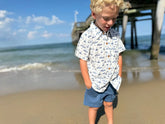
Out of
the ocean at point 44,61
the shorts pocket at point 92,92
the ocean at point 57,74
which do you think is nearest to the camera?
the shorts pocket at point 92,92

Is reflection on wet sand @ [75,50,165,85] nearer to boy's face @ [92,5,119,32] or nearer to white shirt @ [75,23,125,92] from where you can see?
white shirt @ [75,23,125,92]

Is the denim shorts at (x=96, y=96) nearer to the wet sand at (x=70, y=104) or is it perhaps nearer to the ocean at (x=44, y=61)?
the wet sand at (x=70, y=104)

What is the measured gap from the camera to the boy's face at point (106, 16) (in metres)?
1.33

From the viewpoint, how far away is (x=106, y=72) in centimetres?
159

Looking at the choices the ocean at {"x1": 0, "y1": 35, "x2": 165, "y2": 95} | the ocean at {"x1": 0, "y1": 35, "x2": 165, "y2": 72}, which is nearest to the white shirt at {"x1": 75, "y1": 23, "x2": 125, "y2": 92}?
the ocean at {"x1": 0, "y1": 35, "x2": 165, "y2": 95}

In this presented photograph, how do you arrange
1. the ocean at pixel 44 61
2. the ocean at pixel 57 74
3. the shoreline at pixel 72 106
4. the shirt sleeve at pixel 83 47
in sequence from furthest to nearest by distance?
the ocean at pixel 44 61 → the ocean at pixel 57 74 → the shoreline at pixel 72 106 → the shirt sleeve at pixel 83 47

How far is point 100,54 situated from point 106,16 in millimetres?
409

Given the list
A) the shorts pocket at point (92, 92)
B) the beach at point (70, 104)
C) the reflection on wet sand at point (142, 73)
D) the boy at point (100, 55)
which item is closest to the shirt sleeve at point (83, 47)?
the boy at point (100, 55)

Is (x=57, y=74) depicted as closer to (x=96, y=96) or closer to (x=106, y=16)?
(x=96, y=96)

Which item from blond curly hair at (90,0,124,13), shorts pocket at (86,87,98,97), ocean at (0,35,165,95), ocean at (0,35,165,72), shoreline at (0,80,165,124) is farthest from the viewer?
ocean at (0,35,165,72)

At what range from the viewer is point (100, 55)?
1548 mm

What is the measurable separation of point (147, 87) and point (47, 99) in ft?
7.72

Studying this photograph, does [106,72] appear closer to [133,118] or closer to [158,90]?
[133,118]

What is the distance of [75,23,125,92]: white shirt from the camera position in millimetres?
1483
